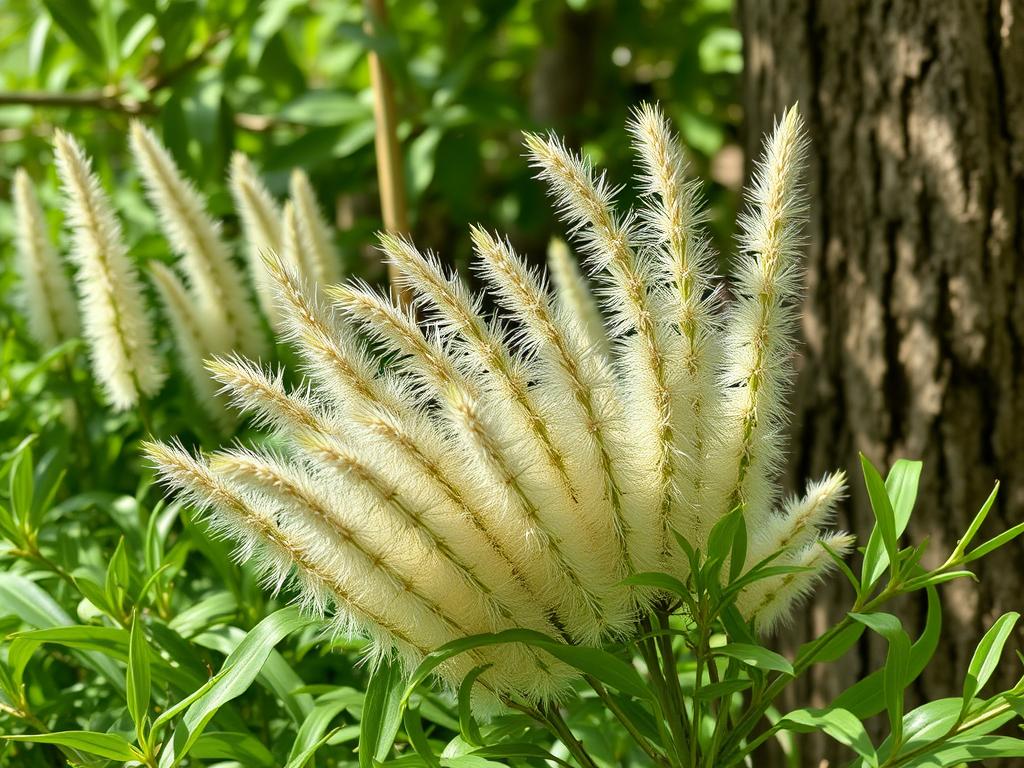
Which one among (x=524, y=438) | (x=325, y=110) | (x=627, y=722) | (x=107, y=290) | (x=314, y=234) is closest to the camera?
(x=524, y=438)

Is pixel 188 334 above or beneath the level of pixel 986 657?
above

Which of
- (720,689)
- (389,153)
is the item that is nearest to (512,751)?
(720,689)

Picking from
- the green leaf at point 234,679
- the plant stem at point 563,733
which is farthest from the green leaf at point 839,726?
the green leaf at point 234,679

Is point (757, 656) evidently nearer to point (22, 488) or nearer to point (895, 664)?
point (895, 664)

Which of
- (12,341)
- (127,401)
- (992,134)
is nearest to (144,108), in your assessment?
(12,341)

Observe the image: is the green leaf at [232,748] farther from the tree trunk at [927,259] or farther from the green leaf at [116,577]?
the tree trunk at [927,259]

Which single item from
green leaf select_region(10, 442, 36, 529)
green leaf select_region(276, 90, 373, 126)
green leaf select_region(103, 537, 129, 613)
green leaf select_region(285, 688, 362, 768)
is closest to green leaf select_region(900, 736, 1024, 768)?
green leaf select_region(285, 688, 362, 768)

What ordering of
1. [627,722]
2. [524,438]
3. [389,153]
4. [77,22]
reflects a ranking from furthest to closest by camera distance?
[77,22], [389,153], [627,722], [524,438]
